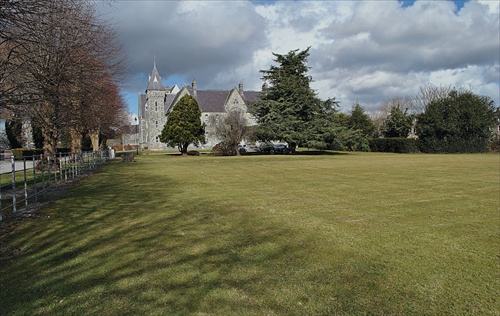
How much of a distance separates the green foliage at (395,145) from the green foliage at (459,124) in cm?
120

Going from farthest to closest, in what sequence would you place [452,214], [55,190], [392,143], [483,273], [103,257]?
[392,143], [55,190], [452,214], [103,257], [483,273]

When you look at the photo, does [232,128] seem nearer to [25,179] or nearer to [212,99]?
[25,179]

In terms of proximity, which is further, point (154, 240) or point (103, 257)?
point (154, 240)

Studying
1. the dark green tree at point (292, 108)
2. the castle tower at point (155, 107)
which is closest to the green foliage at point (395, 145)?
the dark green tree at point (292, 108)

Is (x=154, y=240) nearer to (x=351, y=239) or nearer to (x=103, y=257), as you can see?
(x=103, y=257)

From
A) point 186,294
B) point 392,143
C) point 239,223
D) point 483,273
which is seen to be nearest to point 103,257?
point 186,294

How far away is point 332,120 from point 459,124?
17854 mm

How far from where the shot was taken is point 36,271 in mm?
4457

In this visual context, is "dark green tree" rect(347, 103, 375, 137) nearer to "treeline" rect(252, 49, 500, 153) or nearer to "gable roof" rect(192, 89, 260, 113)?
"treeline" rect(252, 49, 500, 153)

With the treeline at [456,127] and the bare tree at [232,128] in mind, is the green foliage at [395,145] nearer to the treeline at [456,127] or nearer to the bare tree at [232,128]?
the treeline at [456,127]

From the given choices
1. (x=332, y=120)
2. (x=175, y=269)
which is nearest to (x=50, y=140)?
(x=175, y=269)

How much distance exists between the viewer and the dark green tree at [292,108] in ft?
132

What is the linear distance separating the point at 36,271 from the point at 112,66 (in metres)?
15.8

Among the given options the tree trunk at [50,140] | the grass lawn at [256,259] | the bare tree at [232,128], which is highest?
the bare tree at [232,128]
